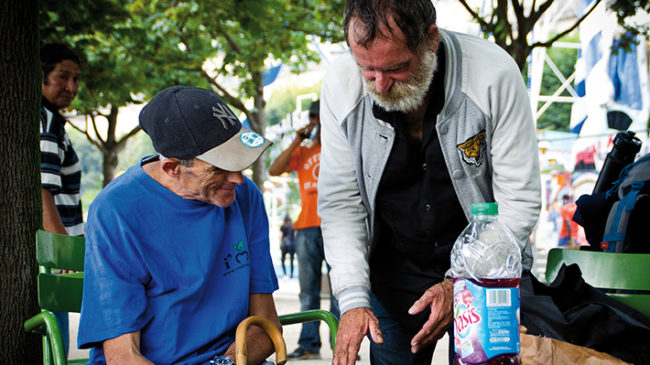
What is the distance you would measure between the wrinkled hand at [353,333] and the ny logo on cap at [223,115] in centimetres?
71

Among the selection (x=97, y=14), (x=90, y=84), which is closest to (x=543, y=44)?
(x=97, y=14)

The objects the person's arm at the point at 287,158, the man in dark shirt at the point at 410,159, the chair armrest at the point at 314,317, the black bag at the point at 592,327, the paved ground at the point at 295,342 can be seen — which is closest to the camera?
the black bag at the point at 592,327

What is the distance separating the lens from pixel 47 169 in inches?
141

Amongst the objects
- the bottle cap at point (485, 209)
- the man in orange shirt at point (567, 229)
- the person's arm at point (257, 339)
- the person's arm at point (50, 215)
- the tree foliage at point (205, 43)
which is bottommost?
the man in orange shirt at point (567, 229)

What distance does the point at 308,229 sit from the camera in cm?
590

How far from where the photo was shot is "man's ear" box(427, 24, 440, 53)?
1978 millimetres

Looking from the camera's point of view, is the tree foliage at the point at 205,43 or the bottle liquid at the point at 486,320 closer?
the bottle liquid at the point at 486,320

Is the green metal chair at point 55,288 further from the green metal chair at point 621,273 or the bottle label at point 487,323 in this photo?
the green metal chair at point 621,273

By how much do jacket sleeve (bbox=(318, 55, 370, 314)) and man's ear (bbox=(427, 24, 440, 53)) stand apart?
276 millimetres

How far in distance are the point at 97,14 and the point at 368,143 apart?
15.2ft

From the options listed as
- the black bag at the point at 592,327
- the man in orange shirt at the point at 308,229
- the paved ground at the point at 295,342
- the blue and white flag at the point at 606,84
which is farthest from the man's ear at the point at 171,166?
the blue and white flag at the point at 606,84

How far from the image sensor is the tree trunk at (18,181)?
2.92 meters

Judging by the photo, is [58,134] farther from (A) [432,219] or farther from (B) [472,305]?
(B) [472,305]

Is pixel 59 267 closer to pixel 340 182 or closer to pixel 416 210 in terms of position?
pixel 340 182
